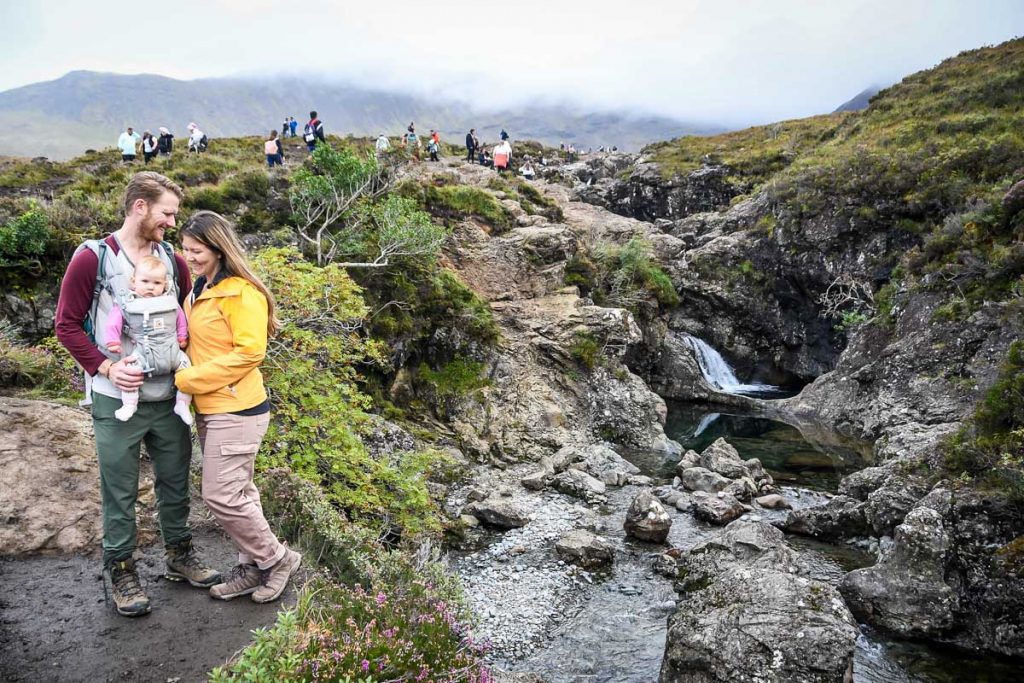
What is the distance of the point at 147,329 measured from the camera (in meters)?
4.36

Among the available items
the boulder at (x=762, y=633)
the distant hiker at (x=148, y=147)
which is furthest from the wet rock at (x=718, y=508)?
the distant hiker at (x=148, y=147)

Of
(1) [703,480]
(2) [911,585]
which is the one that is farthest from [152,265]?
(1) [703,480]

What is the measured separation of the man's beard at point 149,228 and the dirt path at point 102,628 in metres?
3.03

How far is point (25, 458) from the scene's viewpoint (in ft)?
21.4

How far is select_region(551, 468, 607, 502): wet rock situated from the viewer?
1591 cm

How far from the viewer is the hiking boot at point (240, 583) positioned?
485cm

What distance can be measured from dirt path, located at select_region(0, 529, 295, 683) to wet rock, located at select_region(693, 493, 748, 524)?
1195 cm

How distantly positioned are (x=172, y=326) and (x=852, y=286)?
1309 inches

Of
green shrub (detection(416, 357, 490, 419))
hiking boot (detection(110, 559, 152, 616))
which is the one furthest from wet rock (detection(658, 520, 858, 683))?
green shrub (detection(416, 357, 490, 419))

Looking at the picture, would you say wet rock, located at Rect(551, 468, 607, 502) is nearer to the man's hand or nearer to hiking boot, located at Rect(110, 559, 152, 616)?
hiking boot, located at Rect(110, 559, 152, 616)

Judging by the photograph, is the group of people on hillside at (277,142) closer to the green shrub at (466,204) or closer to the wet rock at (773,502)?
the green shrub at (466,204)

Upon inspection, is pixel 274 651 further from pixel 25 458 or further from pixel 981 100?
pixel 981 100

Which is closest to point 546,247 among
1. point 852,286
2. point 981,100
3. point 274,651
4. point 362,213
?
point 362,213

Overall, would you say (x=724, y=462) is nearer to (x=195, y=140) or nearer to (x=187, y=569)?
(x=187, y=569)
